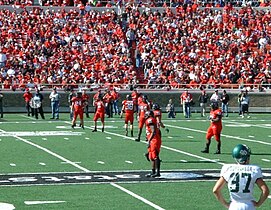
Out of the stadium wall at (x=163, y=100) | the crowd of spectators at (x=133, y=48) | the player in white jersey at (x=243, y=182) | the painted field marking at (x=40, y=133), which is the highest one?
the crowd of spectators at (x=133, y=48)

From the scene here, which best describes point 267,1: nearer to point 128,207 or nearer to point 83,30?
point 83,30

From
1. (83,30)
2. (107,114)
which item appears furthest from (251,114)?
(83,30)

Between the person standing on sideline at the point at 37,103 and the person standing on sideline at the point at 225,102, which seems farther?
the person standing on sideline at the point at 225,102

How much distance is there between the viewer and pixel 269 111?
42875mm

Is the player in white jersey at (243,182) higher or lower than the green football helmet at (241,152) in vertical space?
lower

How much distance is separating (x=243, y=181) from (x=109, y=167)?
35.1ft

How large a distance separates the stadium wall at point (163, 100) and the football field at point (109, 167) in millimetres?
7975

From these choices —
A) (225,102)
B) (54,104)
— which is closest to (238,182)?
(54,104)

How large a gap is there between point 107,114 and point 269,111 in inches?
356

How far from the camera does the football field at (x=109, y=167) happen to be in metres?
14.8

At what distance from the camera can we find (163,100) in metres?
42.3

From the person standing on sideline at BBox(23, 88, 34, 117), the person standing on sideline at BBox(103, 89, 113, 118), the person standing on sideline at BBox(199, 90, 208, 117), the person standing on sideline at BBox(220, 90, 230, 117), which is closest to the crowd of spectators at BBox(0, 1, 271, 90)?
the person standing on sideline at BBox(23, 88, 34, 117)

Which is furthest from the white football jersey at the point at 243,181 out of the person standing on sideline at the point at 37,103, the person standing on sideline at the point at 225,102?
the person standing on sideline at the point at 225,102

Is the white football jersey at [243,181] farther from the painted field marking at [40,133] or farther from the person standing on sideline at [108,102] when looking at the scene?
the person standing on sideline at [108,102]
